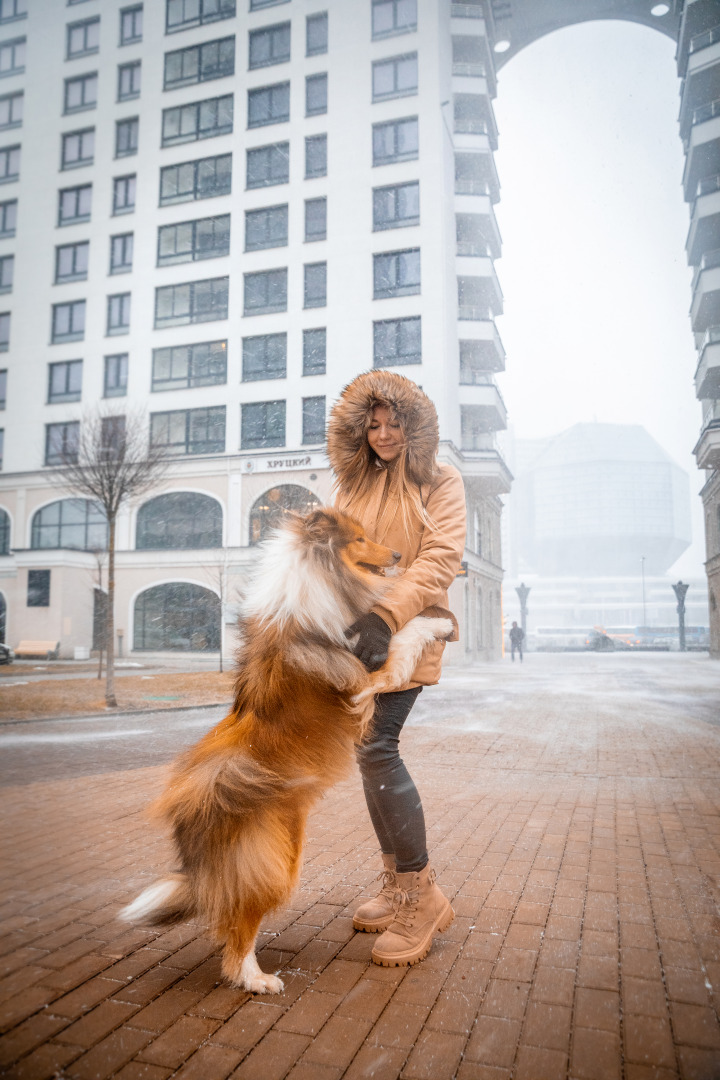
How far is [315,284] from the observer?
18500 mm

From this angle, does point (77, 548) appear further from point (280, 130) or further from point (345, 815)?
point (345, 815)

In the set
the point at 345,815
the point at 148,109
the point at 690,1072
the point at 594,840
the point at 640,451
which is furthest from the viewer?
the point at 640,451

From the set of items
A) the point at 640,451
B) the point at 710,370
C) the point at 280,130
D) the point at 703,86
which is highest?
the point at 640,451

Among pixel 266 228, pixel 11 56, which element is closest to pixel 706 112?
pixel 266 228

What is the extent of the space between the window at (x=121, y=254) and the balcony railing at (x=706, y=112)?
63.8 feet

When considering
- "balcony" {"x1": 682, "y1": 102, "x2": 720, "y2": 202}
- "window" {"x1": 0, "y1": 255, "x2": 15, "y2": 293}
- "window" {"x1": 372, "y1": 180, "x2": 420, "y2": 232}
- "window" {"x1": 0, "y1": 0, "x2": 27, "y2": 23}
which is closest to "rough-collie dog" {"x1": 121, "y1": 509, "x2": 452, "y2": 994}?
"window" {"x1": 0, "y1": 0, "x2": 27, "y2": 23}

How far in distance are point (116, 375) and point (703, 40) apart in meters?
21.6

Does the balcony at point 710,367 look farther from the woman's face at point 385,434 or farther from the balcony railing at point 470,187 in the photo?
the woman's face at point 385,434

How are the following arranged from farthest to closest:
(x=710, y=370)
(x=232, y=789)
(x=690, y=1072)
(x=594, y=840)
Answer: (x=710, y=370), (x=594, y=840), (x=232, y=789), (x=690, y=1072)

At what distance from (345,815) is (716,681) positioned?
14.4 m

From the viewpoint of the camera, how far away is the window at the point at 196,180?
1558cm

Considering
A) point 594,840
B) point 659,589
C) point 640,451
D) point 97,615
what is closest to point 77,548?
point 97,615

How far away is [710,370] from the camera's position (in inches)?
916

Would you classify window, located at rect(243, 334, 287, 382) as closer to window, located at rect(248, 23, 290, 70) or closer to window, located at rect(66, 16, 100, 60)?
window, located at rect(248, 23, 290, 70)
